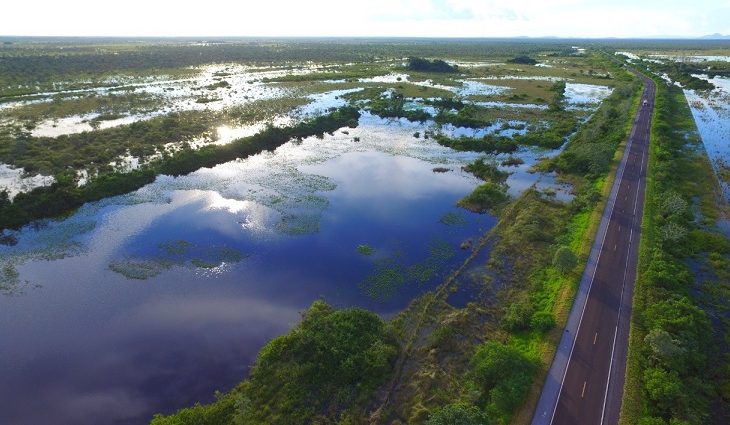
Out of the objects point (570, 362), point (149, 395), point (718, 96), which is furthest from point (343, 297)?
point (718, 96)

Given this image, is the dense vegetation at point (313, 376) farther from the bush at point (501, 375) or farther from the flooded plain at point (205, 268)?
the bush at point (501, 375)

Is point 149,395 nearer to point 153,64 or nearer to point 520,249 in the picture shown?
point 520,249

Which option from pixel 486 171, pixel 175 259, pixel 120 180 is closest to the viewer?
pixel 175 259

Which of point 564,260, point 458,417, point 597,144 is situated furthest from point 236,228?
point 597,144

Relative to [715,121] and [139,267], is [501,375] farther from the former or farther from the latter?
[715,121]

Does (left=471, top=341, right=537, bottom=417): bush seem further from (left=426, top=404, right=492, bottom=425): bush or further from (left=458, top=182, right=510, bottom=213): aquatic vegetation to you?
(left=458, top=182, right=510, bottom=213): aquatic vegetation

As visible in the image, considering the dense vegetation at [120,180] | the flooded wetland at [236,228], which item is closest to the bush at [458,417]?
the flooded wetland at [236,228]
